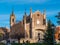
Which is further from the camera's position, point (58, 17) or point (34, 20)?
point (34, 20)

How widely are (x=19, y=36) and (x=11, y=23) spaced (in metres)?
11.8

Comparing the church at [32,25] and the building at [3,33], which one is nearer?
the church at [32,25]

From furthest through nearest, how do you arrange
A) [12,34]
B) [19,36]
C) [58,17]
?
[12,34]
[19,36]
[58,17]

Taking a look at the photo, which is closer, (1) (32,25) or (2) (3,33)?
(1) (32,25)

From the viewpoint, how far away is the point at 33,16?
93125mm

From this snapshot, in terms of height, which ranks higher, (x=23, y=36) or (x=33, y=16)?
(x=33, y=16)

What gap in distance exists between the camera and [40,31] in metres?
91.4

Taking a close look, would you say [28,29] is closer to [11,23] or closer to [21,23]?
[21,23]

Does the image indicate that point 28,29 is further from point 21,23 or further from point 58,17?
point 58,17

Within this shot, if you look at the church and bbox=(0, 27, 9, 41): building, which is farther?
bbox=(0, 27, 9, 41): building

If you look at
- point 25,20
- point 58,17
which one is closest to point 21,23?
point 25,20

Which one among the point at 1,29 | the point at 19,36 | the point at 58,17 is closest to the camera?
the point at 58,17

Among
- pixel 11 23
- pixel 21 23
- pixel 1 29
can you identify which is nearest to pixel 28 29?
pixel 21 23

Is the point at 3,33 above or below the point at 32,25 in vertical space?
below
